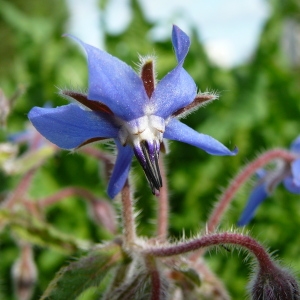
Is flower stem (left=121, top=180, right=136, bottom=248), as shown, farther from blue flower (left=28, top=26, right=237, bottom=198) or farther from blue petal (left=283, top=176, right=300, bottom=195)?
blue petal (left=283, top=176, right=300, bottom=195)

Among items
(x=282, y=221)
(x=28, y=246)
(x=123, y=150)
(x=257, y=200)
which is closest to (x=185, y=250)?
(x=123, y=150)

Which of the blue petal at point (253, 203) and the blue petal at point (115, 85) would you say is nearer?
the blue petal at point (115, 85)

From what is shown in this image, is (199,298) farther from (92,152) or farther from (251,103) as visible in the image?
(251,103)

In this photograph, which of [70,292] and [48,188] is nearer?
[70,292]

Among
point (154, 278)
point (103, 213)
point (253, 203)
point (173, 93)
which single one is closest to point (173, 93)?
point (173, 93)

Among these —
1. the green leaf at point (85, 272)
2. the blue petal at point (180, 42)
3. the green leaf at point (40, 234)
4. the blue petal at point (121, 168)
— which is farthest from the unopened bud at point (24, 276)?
the blue petal at point (180, 42)

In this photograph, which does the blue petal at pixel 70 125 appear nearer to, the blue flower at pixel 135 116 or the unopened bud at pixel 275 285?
the blue flower at pixel 135 116
